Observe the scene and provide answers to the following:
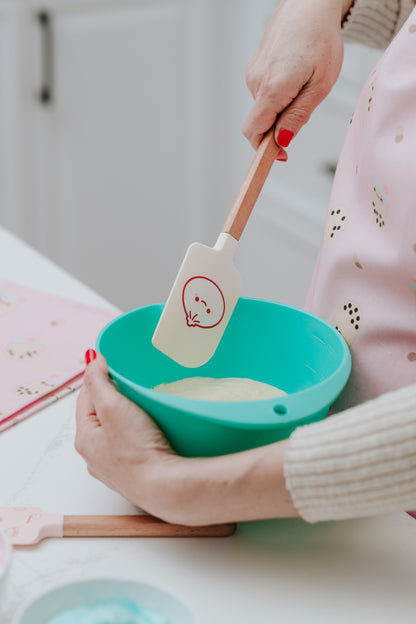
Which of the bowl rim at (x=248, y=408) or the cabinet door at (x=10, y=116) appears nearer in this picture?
the bowl rim at (x=248, y=408)

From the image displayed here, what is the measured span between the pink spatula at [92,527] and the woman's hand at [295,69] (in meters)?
Answer: 0.42

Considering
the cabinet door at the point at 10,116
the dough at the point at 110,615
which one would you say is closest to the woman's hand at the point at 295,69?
the dough at the point at 110,615

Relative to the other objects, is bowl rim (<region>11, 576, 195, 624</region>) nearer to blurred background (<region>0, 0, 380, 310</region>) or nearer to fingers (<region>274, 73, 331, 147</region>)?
fingers (<region>274, 73, 331, 147</region>)

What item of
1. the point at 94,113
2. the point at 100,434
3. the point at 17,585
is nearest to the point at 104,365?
the point at 100,434

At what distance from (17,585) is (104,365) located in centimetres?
19

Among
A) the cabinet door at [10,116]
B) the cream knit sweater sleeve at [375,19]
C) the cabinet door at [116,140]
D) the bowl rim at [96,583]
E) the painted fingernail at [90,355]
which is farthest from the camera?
the cabinet door at [116,140]

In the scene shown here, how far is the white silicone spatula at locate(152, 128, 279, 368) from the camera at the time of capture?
0.73 m

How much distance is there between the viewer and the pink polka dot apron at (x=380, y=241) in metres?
0.69

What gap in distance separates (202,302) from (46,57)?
1.57 m

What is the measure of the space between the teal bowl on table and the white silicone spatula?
4 centimetres

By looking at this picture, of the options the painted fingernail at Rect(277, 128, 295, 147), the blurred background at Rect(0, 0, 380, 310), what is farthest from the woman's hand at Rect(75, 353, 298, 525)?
the blurred background at Rect(0, 0, 380, 310)

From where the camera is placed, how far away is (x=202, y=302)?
0.75 m

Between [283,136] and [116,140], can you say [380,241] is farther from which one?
[116,140]

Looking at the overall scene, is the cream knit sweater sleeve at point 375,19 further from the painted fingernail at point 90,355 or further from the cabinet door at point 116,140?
the cabinet door at point 116,140
